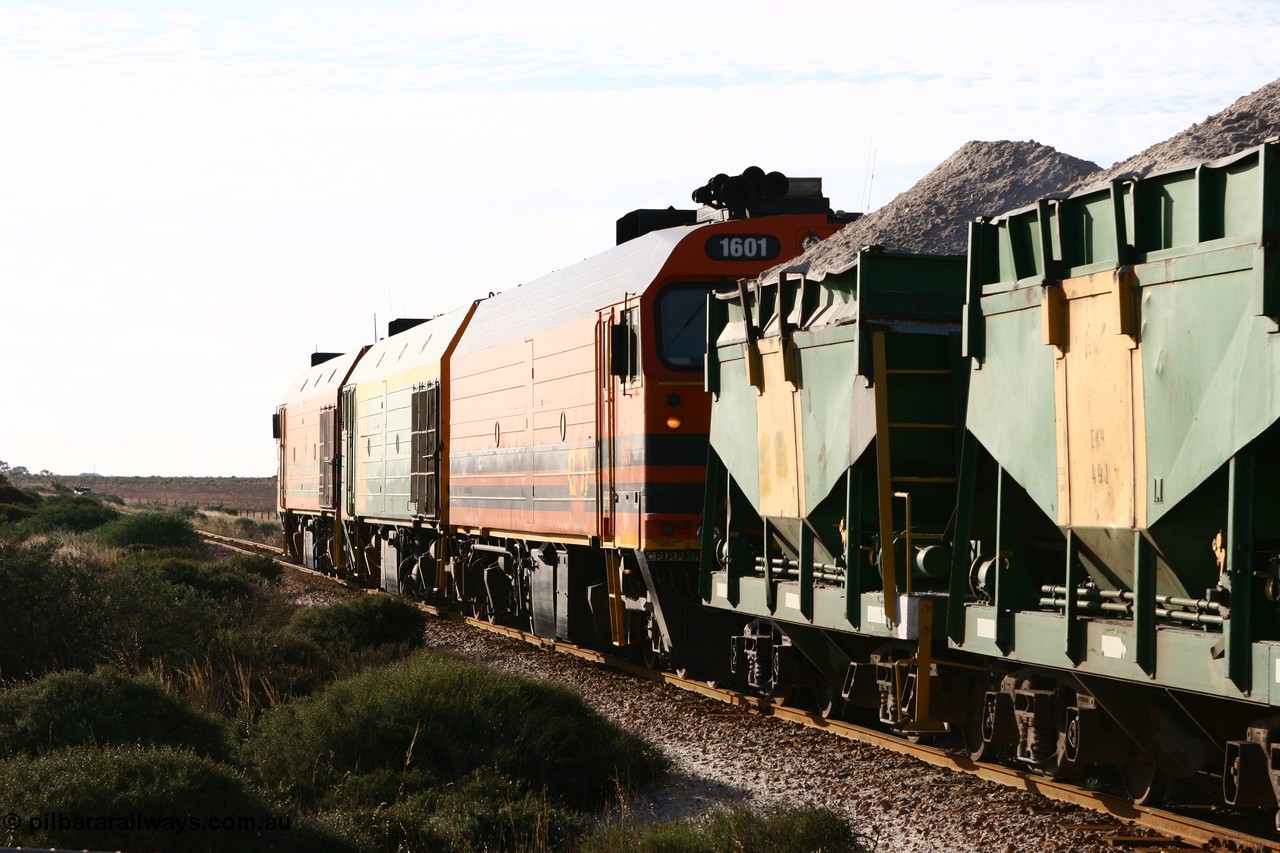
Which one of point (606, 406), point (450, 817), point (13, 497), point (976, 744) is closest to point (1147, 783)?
point (976, 744)

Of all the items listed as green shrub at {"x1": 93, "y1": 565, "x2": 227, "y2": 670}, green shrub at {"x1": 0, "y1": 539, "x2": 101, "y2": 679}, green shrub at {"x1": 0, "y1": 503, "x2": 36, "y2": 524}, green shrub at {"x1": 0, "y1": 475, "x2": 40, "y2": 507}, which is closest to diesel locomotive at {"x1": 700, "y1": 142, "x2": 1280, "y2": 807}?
green shrub at {"x1": 93, "y1": 565, "x2": 227, "y2": 670}

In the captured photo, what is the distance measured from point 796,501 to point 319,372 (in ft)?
81.4

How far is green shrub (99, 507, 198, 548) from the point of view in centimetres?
3897

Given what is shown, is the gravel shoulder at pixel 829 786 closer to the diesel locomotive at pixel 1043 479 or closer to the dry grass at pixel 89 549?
the diesel locomotive at pixel 1043 479

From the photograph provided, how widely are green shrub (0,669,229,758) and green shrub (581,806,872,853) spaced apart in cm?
349

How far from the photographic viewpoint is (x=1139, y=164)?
36.8 feet

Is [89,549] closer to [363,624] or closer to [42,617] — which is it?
[363,624]

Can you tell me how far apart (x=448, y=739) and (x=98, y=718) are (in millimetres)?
2368

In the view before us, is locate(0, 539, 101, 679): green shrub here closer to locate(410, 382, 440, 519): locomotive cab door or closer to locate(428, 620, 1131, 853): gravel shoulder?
locate(428, 620, 1131, 853): gravel shoulder

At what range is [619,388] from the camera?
1426 centimetres

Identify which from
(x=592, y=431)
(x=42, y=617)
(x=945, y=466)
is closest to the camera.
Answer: (x=945, y=466)

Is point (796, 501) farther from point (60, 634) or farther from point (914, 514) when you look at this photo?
point (60, 634)

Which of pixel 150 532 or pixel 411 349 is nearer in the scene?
pixel 411 349

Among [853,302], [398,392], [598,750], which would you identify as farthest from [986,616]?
[398,392]
